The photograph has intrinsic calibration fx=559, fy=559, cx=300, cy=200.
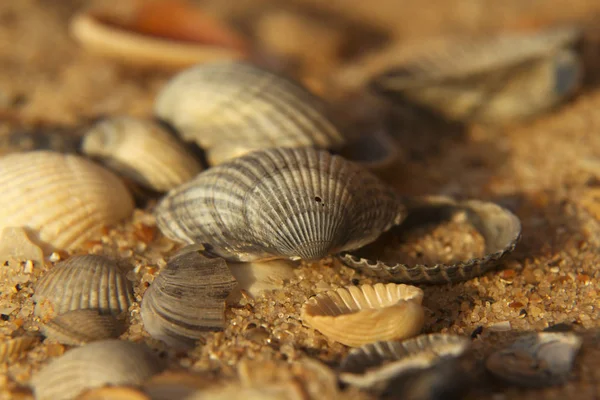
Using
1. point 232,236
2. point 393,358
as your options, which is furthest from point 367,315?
point 232,236

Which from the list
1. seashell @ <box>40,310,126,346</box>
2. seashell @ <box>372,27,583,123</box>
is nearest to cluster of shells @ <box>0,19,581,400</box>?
seashell @ <box>40,310,126,346</box>

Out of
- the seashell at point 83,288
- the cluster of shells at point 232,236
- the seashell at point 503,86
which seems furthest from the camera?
the seashell at point 503,86

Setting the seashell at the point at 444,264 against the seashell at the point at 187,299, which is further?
the seashell at the point at 444,264

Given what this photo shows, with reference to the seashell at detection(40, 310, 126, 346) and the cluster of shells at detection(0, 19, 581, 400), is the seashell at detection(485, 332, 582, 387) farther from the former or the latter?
the seashell at detection(40, 310, 126, 346)

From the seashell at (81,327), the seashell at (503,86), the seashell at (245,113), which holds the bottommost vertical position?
the seashell at (81,327)

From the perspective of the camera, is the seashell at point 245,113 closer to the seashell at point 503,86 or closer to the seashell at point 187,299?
the seashell at point 187,299

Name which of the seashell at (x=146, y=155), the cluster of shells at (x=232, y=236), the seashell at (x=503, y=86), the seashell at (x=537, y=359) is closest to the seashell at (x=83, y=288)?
the cluster of shells at (x=232, y=236)
